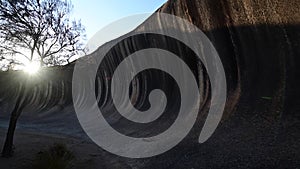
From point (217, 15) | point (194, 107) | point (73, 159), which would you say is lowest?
point (73, 159)

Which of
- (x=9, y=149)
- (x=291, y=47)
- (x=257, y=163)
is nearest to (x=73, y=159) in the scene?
(x=9, y=149)

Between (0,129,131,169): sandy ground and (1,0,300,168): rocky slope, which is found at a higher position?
(1,0,300,168): rocky slope

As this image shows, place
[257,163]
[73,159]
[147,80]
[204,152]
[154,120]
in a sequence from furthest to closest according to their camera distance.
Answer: [147,80] → [154,120] → [73,159] → [204,152] → [257,163]

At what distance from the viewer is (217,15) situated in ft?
40.0

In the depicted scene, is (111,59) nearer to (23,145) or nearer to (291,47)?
(23,145)

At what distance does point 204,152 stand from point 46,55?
7.93 meters

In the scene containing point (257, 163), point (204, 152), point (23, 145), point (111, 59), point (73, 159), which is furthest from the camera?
point (111, 59)

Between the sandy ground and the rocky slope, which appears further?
the sandy ground

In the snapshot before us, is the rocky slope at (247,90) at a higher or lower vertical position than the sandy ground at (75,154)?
higher

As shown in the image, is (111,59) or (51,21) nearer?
(51,21)

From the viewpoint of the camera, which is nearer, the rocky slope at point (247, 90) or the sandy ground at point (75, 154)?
the rocky slope at point (247, 90)

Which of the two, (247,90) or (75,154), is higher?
(247,90)

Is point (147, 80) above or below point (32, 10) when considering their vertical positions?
below

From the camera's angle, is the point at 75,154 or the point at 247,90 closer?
the point at 75,154
